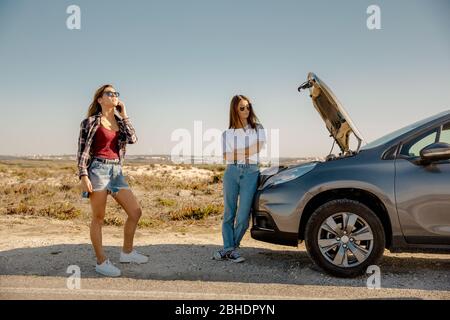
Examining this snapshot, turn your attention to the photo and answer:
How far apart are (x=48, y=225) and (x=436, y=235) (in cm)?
702

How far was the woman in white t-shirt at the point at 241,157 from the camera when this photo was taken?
5051 mm

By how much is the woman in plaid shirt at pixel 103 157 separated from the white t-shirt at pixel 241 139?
1.03m

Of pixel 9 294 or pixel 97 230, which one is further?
pixel 97 230

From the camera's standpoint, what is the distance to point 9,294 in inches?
157

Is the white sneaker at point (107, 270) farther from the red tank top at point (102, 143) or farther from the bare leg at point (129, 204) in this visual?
the red tank top at point (102, 143)

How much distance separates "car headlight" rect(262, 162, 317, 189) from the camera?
4.76 meters

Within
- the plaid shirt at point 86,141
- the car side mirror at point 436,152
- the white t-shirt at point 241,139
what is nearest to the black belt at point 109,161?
the plaid shirt at point 86,141

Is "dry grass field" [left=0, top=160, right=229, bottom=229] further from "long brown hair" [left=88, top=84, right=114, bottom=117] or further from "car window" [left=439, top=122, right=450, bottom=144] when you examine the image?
"car window" [left=439, top=122, right=450, bottom=144]

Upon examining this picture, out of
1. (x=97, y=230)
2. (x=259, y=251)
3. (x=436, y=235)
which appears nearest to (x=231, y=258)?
(x=259, y=251)

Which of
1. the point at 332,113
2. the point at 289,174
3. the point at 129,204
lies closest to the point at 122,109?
the point at 129,204

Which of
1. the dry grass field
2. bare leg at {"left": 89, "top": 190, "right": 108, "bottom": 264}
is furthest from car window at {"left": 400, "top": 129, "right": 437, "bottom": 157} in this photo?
the dry grass field

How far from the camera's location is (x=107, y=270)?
468 cm
